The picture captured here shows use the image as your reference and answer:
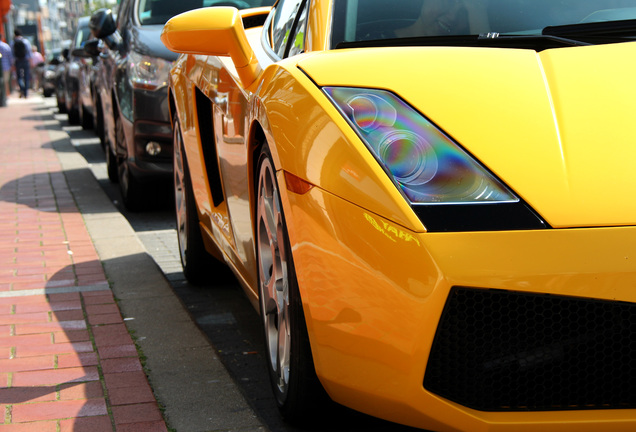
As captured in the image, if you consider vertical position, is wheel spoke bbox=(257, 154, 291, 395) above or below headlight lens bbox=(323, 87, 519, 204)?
below

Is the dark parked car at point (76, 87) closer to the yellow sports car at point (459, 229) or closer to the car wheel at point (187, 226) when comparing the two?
the car wheel at point (187, 226)

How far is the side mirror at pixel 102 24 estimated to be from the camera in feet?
28.4

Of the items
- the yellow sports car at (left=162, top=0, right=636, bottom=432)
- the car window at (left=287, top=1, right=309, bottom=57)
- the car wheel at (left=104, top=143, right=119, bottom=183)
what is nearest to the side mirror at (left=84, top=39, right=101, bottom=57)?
the car wheel at (left=104, top=143, right=119, bottom=183)

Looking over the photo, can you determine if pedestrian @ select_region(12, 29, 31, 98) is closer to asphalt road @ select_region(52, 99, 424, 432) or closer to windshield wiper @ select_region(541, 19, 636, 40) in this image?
asphalt road @ select_region(52, 99, 424, 432)

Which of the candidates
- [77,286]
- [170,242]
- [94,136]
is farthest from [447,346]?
[94,136]

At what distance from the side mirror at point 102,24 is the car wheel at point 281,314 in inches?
232

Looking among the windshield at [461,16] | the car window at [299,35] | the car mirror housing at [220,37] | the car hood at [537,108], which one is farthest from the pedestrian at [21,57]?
the car hood at [537,108]

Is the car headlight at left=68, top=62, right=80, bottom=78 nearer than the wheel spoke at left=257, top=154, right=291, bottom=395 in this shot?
No

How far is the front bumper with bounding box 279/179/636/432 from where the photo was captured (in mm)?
2178

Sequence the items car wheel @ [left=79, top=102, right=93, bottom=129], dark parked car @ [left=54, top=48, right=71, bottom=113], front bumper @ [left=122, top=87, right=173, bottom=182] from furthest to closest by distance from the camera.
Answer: dark parked car @ [left=54, top=48, right=71, bottom=113] < car wheel @ [left=79, top=102, right=93, bottom=129] < front bumper @ [left=122, top=87, right=173, bottom=182]

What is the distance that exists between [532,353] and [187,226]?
288 cm

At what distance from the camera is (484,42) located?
3.02 meters

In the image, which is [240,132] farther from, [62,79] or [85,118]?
[62,79]

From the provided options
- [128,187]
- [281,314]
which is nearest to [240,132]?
[281,314]
